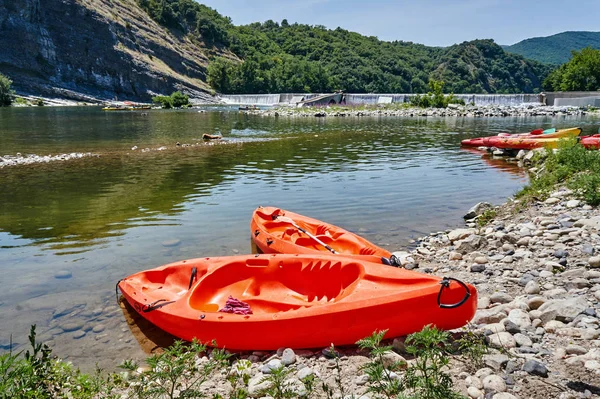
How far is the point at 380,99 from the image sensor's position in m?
69.0

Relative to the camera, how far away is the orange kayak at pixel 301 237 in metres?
6.98

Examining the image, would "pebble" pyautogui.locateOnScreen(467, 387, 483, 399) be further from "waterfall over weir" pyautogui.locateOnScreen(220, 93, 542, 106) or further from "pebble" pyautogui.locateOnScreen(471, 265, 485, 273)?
"waterfall over weir" pyautogui.locateOnScreen(220, 93, 542, 106)

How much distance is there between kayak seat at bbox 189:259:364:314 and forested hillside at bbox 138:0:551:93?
109009mm

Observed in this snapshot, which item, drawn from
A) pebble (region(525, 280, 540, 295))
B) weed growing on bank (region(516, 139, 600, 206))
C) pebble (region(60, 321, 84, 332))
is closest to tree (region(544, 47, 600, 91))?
weed growing on bank (region(516, 139, 600, 206))

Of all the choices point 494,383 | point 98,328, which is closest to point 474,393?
point 494,383

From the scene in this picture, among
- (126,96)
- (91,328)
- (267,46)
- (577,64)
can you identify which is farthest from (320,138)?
(267,46)

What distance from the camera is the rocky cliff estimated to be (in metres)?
84.6

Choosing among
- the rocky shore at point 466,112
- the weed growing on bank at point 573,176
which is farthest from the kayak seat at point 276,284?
the rocky shore at point 466,112

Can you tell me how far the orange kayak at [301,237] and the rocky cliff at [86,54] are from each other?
89.1 m

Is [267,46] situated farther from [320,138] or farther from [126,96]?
[320,138]

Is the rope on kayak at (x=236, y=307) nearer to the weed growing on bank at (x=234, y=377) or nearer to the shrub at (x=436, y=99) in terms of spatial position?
the weed growing on bank at (x=234, y=377)

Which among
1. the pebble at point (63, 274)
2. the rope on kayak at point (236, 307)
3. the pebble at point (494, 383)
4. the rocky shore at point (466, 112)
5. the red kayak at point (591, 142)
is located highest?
the rocky shore at point (466, 112)

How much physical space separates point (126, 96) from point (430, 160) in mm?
89231

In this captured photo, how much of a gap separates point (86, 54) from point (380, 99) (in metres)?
63.8
